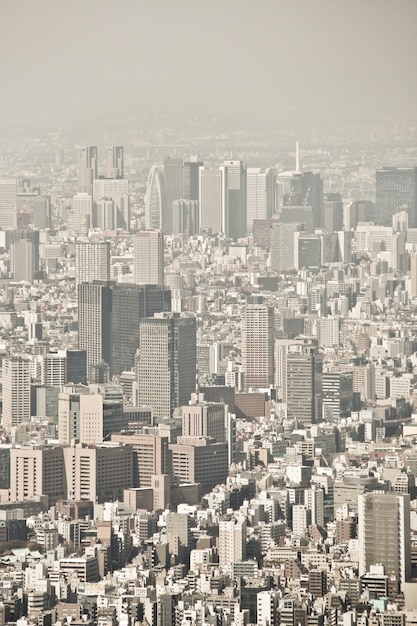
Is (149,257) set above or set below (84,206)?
below

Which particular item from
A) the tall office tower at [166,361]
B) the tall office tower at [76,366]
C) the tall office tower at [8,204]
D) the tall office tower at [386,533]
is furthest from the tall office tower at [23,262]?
the tall office tower at [386,533]

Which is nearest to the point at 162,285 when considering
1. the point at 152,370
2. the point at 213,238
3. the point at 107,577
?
the point at 213,238

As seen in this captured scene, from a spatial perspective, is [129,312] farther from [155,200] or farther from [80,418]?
[80,418]

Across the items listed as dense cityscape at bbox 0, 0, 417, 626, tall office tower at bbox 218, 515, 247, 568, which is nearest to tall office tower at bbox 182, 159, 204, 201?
dense cityscape at bbox 0, 0, 417, 626

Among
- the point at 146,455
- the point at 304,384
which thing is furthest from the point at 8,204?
the point at 146,455

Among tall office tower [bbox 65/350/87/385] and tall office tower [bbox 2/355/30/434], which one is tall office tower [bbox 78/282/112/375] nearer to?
tall office tower [bbox 65/350/87/385]

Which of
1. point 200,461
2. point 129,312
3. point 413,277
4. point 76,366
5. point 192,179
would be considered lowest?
point 200,461
